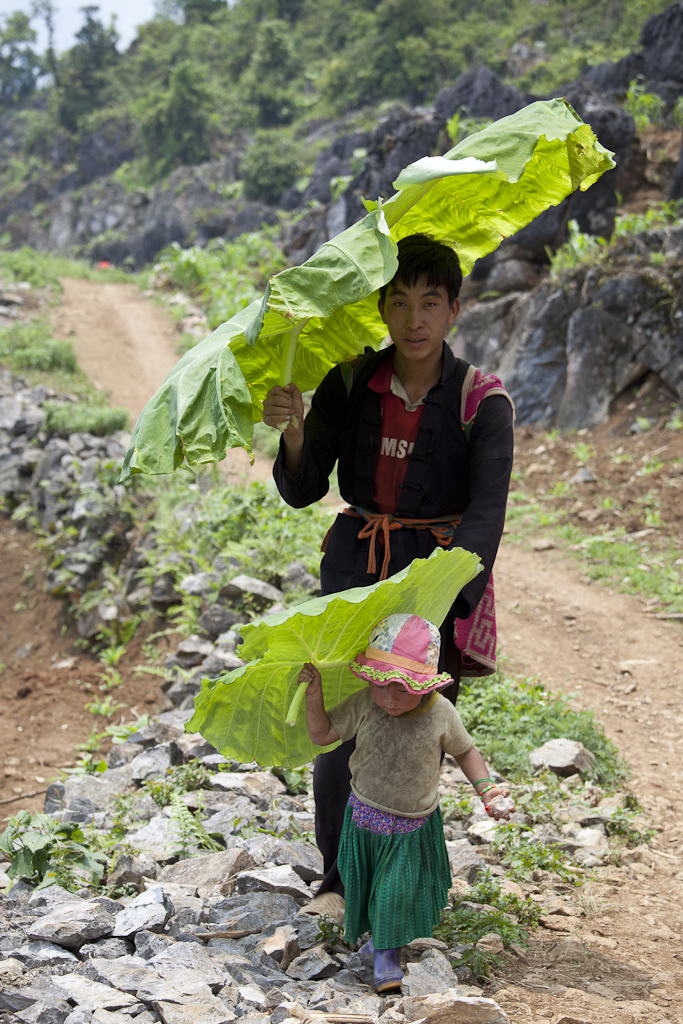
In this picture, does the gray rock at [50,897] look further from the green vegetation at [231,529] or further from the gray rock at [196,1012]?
the green vegetation at [231,529]

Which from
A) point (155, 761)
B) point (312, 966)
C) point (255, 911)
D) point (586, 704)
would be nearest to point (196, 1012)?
point (312, 966)

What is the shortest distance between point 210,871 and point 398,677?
1.55m

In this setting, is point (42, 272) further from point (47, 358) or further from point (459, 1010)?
point (459, 1010)

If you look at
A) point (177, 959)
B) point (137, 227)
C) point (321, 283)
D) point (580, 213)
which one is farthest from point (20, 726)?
point (137, 227)

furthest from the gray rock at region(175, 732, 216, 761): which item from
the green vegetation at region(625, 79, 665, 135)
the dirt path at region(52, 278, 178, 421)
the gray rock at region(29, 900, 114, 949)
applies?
the green vegetation at region(625, 79, 665, 135)

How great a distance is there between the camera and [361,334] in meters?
2.55

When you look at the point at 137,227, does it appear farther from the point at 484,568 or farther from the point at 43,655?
the point at 484,568

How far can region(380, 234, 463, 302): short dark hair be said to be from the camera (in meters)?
2.20

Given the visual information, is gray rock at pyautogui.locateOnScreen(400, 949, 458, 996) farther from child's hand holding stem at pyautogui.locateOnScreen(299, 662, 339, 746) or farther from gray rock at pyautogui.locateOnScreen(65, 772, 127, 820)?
gray rock at pyautogui.locateOnScreen(65, 772, 127, 820)

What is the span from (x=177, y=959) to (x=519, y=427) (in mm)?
10727

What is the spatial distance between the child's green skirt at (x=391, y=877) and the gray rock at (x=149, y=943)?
22.6 inches

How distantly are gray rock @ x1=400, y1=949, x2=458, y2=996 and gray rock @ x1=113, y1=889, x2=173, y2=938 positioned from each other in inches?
32.6

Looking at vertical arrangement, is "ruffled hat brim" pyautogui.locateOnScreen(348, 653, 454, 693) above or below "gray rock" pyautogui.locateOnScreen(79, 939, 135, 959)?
above

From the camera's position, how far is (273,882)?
2.85 meters
